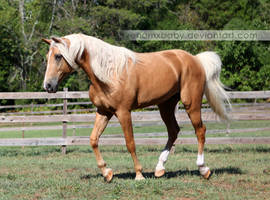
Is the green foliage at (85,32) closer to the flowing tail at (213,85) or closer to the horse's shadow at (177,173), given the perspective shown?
the flowing tail at (213,85)

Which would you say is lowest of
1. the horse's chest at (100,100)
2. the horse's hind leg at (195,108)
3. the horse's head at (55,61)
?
the horse's hind leg at (195,108)

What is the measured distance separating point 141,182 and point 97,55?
1.81m

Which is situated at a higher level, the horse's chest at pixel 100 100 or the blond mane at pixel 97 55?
the blond mane at pixel 97 55

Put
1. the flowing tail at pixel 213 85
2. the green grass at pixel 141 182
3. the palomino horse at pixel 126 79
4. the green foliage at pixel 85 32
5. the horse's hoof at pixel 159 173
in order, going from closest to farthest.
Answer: the green grass at pixel 141 182 → the palomino horse at pixel 126 79 → the horse's hoof at pixel 159 173 → the flowing tail at pixel 213 85 → the green foliage at pixel 85 32

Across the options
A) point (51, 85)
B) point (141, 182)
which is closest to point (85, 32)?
point (51, 85)

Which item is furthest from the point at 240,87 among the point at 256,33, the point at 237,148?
the point at 237,148

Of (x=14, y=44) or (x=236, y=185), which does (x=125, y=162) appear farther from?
(x=14, y=44)

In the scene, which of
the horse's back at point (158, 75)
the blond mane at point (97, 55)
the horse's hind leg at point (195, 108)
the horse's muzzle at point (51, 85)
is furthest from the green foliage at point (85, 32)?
the horse's muzzle at point (51, 85)

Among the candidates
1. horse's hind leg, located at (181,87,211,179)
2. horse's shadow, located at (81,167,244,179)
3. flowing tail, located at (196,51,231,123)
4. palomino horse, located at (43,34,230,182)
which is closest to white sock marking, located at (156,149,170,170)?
palomino horse, located at (43,34,230,182)

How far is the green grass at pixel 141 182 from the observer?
460cm

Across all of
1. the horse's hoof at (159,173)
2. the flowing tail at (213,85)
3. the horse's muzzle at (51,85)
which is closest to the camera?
the horse's muzzle at (51,85)

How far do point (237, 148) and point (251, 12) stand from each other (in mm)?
31608

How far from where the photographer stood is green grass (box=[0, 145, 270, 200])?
4.60 meters

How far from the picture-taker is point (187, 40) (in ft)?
103
